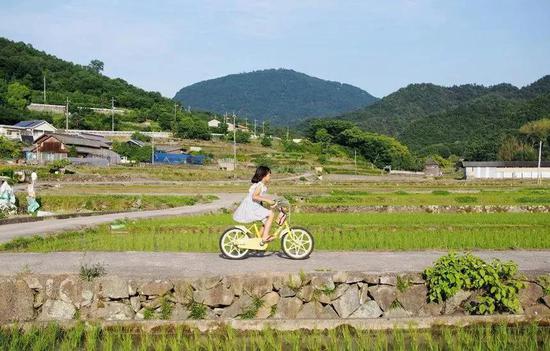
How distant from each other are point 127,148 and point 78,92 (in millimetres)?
44648

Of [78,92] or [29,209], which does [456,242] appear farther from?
[78,92]

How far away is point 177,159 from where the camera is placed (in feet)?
238

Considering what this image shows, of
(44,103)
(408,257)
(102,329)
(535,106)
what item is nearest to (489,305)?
(408,257)

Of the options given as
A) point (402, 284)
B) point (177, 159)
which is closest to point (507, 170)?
point (177, 159)

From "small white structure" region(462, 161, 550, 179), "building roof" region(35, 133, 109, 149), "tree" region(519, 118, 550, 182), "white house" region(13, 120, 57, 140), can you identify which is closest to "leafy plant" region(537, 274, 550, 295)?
"building roof" region(35, 133, 109, 149)

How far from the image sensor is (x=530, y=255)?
391 inches

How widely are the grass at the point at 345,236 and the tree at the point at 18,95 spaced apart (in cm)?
8334

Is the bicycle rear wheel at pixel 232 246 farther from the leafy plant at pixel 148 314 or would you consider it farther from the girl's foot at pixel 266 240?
the leafy plant at pixel 148 314

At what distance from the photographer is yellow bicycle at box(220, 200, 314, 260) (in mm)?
9234

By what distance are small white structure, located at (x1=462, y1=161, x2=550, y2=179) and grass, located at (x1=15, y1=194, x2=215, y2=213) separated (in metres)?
62.3

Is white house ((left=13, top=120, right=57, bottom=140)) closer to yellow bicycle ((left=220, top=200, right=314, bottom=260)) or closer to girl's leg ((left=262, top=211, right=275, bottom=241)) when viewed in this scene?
yellow bicycle ((left=220, top=200, right=314, bottom=260))

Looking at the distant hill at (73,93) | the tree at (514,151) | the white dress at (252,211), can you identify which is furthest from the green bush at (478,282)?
the tree at (514,151)

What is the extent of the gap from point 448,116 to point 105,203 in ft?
451

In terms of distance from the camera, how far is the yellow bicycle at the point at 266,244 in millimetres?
9234
